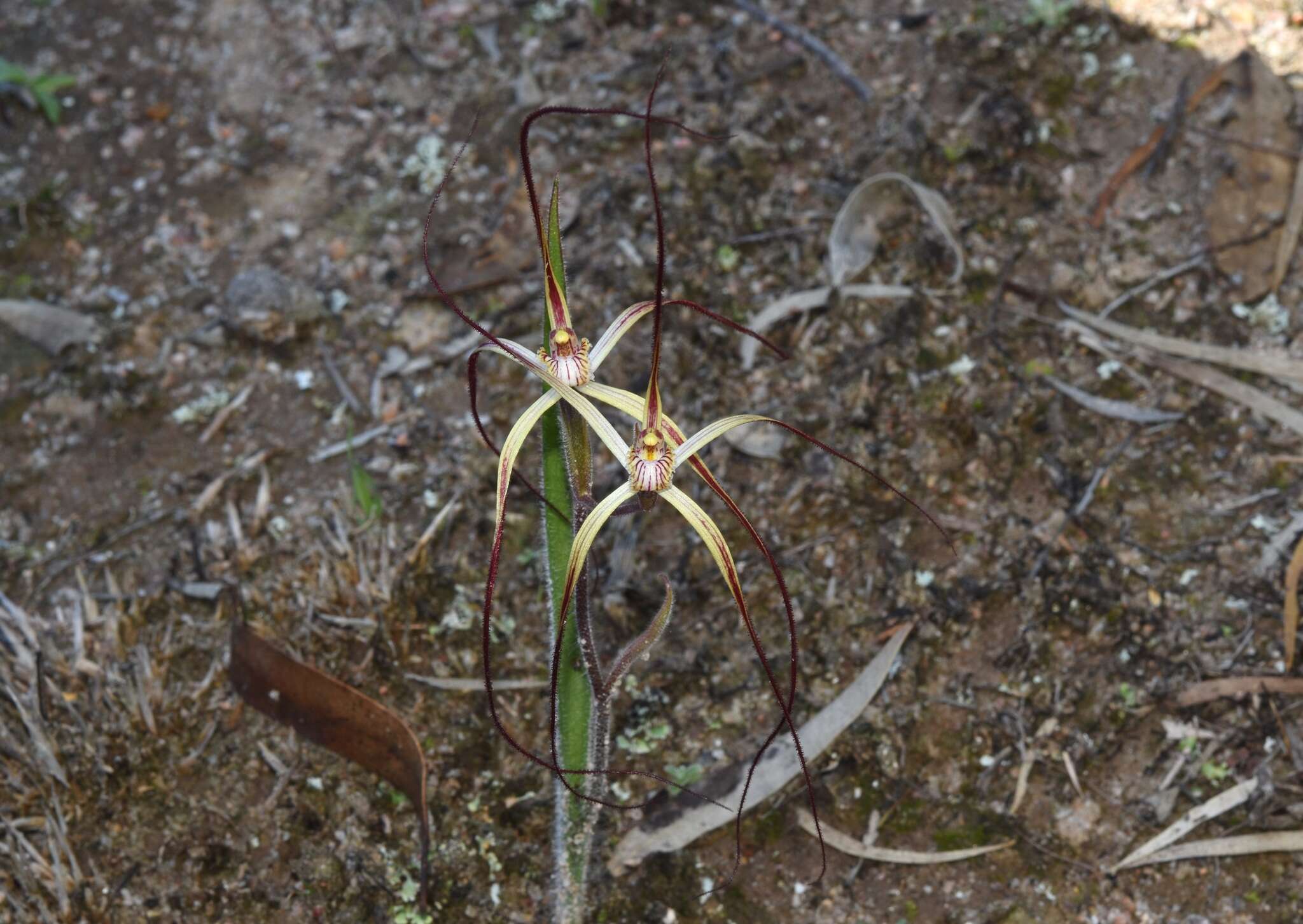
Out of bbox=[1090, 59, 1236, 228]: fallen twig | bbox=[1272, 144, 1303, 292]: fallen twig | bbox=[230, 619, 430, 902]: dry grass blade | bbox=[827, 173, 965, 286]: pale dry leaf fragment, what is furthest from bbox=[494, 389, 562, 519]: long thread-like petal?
bbox=[1272, 144, 1303, 292]: fallen twig

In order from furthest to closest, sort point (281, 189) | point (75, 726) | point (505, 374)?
point (281, 189)
point (505, 374)
point (75, 726)

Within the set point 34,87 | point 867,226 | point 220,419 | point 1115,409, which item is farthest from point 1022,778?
point 34,87

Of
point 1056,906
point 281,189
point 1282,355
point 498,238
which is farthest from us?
point 281,189

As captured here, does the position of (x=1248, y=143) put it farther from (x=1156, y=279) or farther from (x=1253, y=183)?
(x=1156, y=279)

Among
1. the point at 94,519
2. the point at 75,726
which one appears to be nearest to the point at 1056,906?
the point at 75,726

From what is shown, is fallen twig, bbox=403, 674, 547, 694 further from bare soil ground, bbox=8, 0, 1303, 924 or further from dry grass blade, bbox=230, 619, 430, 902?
dry grass blade, bbox=230, 619, 430, 902

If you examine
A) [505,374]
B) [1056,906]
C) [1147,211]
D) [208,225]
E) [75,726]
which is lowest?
[1056,906]

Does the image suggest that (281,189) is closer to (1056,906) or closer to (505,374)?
(505,374)
